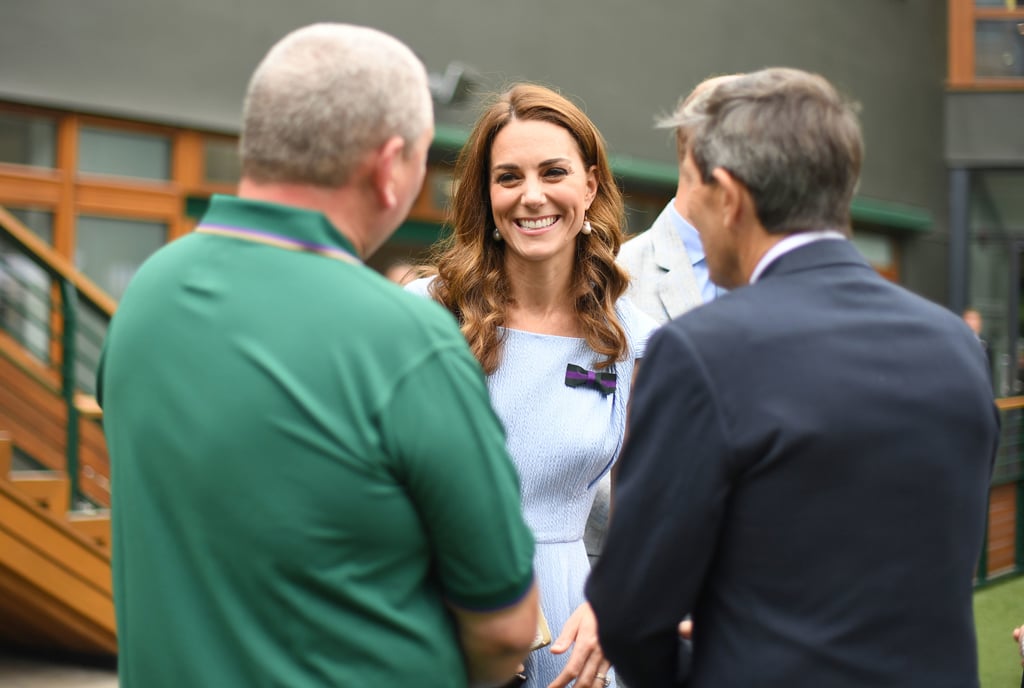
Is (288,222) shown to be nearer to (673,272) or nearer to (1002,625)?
(673,272)

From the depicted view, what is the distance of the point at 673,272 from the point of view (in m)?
3.07

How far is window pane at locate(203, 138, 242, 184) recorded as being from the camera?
9039 mm

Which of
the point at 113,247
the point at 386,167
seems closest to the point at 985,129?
the point at 113,247

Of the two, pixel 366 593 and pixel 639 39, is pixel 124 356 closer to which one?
pixel 366 593

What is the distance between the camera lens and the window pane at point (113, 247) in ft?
27.3

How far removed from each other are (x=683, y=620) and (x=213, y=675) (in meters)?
0.67

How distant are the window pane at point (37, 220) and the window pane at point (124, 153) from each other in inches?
16.9

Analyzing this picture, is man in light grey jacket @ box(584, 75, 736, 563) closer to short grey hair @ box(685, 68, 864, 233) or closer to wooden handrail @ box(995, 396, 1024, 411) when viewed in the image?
wooden handrail @ box(995, 396, 1024, 411)

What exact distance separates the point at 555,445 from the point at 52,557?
429 cm

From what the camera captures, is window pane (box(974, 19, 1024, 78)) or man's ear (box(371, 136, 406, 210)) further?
window pane (box(974, 19, 1024, 78))

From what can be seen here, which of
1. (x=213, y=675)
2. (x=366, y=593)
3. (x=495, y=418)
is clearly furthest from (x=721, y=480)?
(x=213, y=675)

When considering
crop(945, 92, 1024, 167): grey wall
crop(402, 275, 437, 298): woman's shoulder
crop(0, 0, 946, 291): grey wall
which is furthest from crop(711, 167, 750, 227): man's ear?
crop(945, 92, 1024, 167): grey wall

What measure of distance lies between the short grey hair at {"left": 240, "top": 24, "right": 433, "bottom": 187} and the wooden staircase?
15.7 feet

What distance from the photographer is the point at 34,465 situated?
645 cm
